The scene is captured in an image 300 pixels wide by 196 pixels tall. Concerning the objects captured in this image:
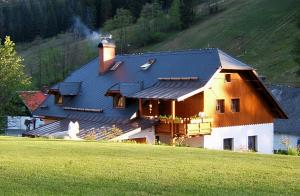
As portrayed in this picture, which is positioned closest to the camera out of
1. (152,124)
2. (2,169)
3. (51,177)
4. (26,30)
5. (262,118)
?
(51,177)

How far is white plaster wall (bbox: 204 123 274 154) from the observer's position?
32531 millimetres

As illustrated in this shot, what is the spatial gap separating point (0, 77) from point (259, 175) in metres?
35.7

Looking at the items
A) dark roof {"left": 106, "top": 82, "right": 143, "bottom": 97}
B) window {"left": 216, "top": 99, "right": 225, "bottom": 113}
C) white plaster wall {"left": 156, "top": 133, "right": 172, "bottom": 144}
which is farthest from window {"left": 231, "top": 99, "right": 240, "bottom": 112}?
dark roof {"left": 106, "top": 82, "right": 143, "bottom": 97}

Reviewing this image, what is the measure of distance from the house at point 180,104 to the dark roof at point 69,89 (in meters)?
0.41

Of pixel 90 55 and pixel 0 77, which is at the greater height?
pixel 90 55

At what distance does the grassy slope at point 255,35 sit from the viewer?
73.9 m

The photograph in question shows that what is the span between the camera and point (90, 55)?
91.4 m

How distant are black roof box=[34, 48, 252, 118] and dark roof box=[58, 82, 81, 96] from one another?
0.32 metres

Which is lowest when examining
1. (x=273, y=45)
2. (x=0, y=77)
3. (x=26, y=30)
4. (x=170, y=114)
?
(x=170, y=114)

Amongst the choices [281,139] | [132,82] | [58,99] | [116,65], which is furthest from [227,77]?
[58,99]

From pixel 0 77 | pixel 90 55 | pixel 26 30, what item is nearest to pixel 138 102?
pixel 0 77

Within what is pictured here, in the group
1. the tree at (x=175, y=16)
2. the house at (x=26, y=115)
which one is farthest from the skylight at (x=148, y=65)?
the tree at (x=175, y=16)

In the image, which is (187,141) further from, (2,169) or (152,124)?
(2,169)

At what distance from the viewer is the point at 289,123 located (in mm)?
40125
